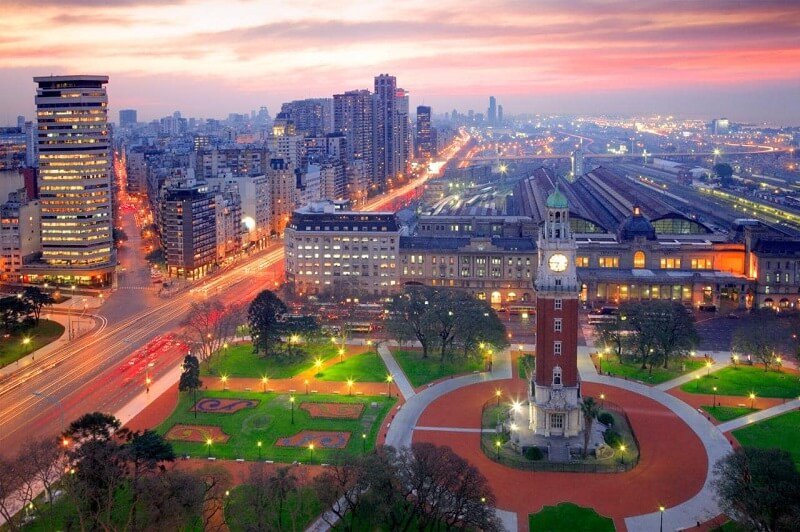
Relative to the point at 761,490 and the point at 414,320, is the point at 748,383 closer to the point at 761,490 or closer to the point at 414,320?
the point at 414,320

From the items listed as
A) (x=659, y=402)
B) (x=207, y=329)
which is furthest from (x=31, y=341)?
(x=659, y=402)

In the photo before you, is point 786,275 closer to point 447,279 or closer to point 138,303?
point 447,279

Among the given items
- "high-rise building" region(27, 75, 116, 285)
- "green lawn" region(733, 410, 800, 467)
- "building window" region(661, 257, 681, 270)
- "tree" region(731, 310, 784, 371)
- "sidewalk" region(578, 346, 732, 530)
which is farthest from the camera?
"high-rise building" region(27, 75, 116, 285)

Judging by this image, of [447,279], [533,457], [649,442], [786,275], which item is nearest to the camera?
[533,457]

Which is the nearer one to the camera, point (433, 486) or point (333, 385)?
point (433, 486)

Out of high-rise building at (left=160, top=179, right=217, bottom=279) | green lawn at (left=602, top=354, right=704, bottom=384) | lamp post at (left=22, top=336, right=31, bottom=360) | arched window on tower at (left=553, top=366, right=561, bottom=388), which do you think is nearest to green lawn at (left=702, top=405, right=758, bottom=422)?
green lawn at (left=602, top=354, right=704, bottom=384)

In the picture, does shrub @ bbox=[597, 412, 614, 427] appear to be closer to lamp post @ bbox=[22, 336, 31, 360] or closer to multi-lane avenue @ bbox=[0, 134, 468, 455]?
multi-lane avenue @ bbox=[0, 134, 468, 455]

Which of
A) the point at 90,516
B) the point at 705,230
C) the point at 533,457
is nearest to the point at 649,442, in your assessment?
the point at 533,457
